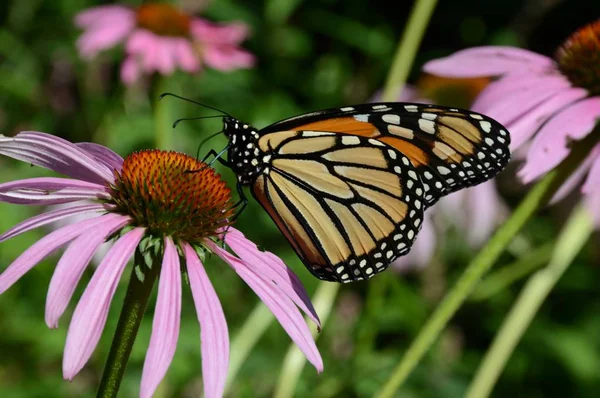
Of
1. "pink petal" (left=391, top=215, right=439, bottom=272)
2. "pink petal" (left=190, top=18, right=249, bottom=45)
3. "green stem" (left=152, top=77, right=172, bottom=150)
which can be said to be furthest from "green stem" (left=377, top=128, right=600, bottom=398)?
"pink petal" (left=190, top=18, right=249, bottom=45)

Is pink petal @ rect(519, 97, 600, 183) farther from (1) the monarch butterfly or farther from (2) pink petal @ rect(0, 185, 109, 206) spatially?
(2) pink petal @ rect(0, 185, 109, 206)

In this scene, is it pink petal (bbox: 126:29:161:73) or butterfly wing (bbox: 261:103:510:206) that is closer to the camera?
butterfly wing (bbox: 261:103:510:206)

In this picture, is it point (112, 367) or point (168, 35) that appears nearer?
point (112, 367)

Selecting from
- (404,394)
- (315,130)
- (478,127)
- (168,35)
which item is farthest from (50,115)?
(478,127)

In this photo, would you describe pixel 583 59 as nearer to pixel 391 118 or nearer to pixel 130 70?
pixel 391 118

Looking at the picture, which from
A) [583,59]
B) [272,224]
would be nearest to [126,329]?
[583,59]

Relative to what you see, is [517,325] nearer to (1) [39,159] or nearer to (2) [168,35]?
(1) [39,159]
